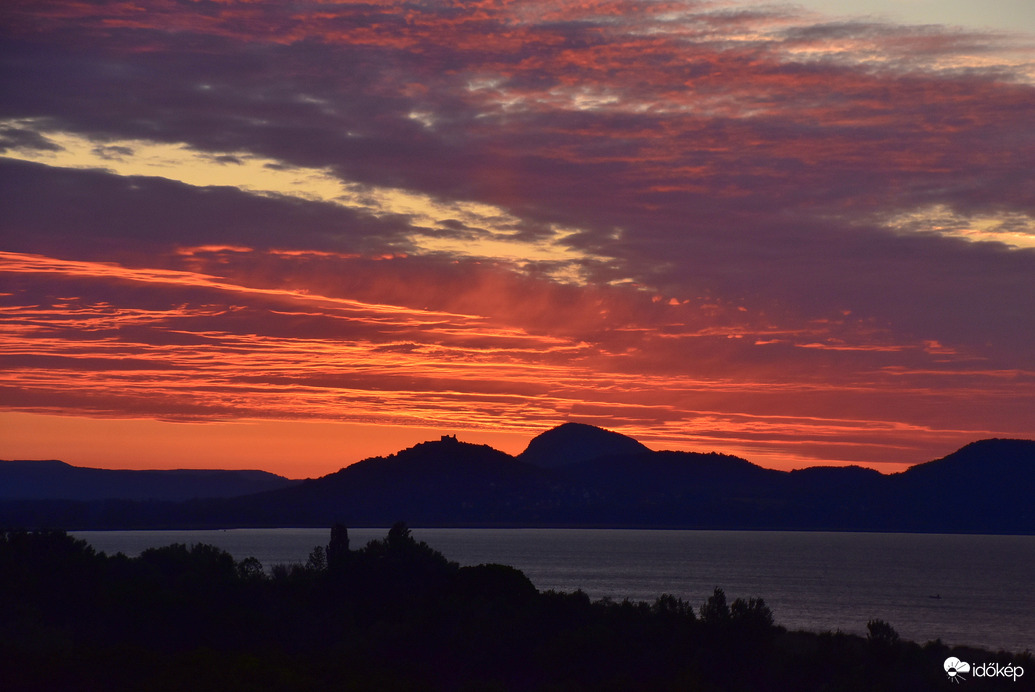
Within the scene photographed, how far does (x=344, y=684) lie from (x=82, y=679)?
1203cm

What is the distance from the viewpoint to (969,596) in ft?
515

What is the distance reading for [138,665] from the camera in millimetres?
50406

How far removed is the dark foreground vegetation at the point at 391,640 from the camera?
2015 inches

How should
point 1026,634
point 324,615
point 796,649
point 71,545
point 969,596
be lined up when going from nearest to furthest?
point 796,649 → point 324,615 → point 71,545 → point 1026,634 → point 969,596

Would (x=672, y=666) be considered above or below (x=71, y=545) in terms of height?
below

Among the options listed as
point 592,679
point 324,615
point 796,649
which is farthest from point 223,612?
point 796,649

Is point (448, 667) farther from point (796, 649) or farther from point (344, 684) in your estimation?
point (796, 649)

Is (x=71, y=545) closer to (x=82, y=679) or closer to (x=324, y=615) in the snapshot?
(x=324, y=615)

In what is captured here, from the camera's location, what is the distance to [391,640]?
204ft

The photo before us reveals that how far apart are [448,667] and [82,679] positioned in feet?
66.5

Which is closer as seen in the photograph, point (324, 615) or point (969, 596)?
point (324, 615)

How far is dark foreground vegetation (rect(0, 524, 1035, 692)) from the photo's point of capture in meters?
51.2

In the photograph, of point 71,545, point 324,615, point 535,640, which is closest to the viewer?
A: point 535,640

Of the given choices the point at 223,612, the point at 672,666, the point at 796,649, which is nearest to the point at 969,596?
the point at 796,649
